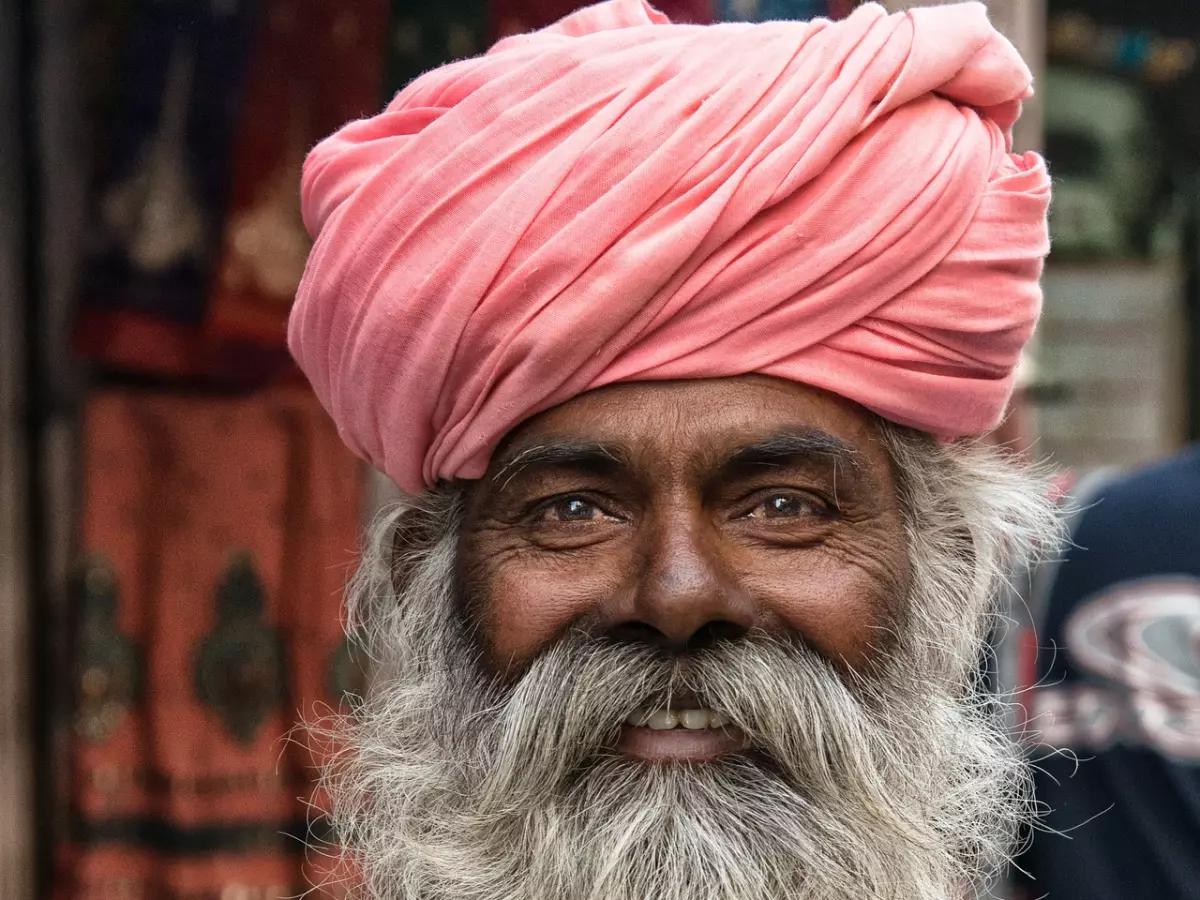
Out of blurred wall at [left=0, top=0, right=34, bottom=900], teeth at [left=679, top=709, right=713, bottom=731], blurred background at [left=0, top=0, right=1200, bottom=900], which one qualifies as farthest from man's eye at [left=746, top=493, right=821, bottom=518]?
blurred wall at [left=0, top=0, right=34, bottom=900]

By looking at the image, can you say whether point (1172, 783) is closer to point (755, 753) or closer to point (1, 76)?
point (755, 753)

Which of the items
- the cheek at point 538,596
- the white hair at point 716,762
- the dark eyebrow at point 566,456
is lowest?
the white hair at point 716,762

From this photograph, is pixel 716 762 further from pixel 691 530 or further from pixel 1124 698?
pixel 1124 698

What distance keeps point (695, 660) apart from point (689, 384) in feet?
1.16

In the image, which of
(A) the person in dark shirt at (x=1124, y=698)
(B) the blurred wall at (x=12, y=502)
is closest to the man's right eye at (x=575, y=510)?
(A) the person in dark shirt at (x=1124, y=698)

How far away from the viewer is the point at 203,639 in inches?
120

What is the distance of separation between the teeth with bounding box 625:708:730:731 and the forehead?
1.03ft

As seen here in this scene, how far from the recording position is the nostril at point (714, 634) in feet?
5.16

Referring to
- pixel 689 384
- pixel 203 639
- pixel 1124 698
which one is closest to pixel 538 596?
pixel 689 384

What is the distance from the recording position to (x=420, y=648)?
6.39ft

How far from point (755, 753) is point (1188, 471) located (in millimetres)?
1456

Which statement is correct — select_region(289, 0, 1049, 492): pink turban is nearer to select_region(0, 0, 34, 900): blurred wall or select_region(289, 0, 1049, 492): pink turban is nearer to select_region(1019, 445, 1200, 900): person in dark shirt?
select_region(1019, 445, 1200, 900): person in dark shirt

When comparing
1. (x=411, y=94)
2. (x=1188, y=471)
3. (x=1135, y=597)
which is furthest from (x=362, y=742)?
(x=1188, y=471)

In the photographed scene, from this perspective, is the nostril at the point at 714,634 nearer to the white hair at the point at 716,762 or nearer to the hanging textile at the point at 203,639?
the white hair at the point at 716,762
